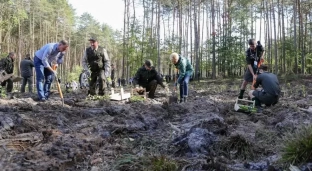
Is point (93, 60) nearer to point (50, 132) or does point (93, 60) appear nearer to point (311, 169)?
point (50, 132)

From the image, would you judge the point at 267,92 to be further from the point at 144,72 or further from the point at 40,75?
the point at 40,75

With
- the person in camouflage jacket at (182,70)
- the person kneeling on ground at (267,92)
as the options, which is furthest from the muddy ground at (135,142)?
the person in camouflage jacket at (182,70)

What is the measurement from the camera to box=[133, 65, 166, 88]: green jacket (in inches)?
347

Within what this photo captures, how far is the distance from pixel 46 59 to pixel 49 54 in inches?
8.7

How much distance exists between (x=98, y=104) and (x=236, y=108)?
3114 millimetres

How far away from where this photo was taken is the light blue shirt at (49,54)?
276 inches

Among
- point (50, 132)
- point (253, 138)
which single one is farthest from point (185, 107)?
point (50, 132)

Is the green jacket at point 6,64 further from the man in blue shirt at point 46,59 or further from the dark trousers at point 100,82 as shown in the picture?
the dark trousers at point 100,82

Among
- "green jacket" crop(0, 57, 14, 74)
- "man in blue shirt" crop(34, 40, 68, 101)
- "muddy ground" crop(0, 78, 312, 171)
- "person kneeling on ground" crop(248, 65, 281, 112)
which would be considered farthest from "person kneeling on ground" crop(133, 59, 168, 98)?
"green jacket" crop(0, 57, 14, 74)

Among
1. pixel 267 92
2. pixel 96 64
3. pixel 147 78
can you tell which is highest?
pixel 96 64

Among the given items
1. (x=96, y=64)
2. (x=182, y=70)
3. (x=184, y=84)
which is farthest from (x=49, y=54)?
(x=184, y=84)

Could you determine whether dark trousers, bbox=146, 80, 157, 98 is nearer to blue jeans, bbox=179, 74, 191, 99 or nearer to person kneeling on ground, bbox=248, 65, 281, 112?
blue jeans, bbox=179, 74, 191, 99

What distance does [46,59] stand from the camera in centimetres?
707

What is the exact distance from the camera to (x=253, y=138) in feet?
13.1
